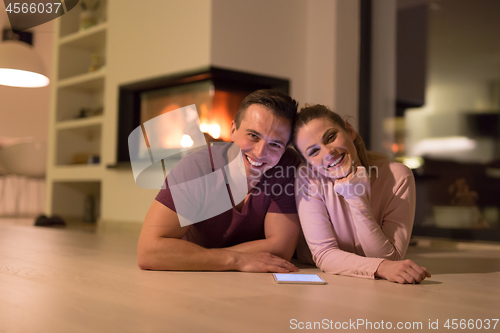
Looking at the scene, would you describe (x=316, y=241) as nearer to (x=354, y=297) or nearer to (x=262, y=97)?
(x=354, y=297)

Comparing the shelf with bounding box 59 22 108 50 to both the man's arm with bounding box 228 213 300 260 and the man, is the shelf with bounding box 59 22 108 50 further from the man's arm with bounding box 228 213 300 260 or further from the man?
the man's arm with bounding box 228 213 300 260

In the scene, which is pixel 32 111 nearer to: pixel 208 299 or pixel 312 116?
pixel 312 116

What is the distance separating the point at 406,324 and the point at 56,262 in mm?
1375

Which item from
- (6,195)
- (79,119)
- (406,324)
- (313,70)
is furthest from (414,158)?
(6,195)

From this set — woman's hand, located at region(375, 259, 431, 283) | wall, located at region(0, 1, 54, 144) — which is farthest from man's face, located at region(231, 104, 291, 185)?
wall, located at region(0, 1, 54, 144)

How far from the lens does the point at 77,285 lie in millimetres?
1320

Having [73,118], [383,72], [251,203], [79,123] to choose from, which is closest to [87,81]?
[79,123]

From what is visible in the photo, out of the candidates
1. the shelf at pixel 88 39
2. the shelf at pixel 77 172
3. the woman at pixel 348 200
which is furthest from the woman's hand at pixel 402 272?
the shelf at pixel 88 39

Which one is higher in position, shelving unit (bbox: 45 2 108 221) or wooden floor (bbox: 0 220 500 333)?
shelving unit (bbox: 45 2 108 221)

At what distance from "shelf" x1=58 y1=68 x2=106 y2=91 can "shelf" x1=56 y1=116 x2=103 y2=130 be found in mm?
358

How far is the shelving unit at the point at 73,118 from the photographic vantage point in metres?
4.38

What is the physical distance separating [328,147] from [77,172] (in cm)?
341

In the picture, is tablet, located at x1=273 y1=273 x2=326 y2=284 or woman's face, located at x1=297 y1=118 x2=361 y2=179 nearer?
tablet, located at x1=273 y1=273 x2=326 y2=284

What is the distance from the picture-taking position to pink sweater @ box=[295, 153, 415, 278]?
1.47 m
